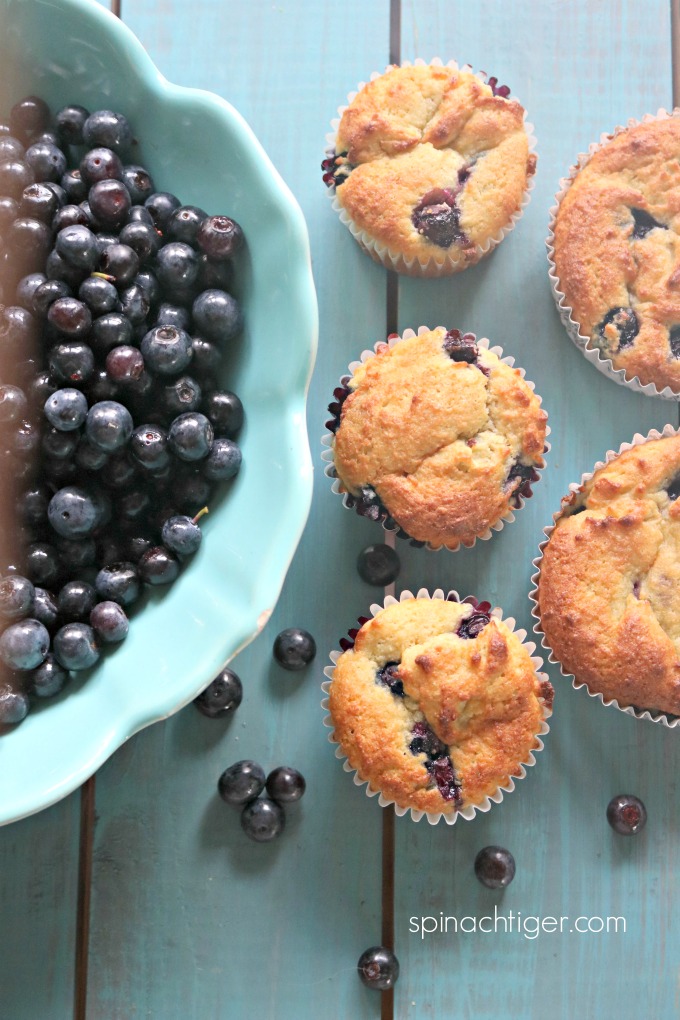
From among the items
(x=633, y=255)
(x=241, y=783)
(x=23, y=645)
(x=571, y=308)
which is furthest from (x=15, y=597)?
(x=633, y=255)

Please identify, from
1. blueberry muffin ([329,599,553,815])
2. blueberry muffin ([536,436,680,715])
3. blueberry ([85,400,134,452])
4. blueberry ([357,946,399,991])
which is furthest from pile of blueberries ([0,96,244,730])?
blueberry ([357,946,399,991])

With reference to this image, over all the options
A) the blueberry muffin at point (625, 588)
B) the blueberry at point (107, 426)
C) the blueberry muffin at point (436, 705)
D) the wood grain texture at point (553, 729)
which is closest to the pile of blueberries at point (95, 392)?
the blueberry at point (107, 426)

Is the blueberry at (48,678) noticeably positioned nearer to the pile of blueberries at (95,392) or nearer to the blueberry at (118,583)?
the pile of blueberries at (95,392)

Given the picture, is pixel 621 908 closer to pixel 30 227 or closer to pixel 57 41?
pixel 30 227

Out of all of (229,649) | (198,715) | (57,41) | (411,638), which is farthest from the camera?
(198,715)

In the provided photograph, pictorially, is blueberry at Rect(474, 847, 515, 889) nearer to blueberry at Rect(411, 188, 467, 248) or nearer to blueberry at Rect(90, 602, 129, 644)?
blueberry at Rect(90, 602, 129, 644)

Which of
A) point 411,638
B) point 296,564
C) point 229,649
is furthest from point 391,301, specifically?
point 229,649
